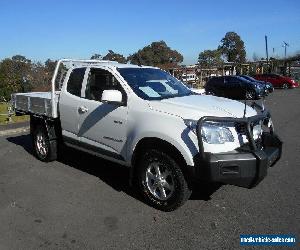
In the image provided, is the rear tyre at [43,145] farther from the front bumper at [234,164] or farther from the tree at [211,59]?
the tree at [211,59]

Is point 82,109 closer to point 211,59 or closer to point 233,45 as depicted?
point 211,59

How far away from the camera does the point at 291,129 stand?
10609 mm

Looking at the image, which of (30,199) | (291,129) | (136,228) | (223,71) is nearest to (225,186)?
(136,228)

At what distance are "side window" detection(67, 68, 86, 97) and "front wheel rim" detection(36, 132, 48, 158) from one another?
1418 mm

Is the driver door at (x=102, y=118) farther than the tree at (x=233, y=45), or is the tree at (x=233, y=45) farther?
the tree at (x=233, y=45)

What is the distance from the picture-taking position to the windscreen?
545 centimetres

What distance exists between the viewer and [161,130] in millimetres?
4703

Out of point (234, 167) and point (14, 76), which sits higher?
point (14, 76)

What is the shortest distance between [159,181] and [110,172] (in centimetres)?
200

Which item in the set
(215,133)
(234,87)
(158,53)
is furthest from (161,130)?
(158,53)

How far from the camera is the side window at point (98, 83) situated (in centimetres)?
581

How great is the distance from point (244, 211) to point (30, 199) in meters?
3.01

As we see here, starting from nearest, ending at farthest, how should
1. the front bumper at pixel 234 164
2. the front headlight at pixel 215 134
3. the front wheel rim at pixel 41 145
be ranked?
the front bumper at pixel 234 164, the front headlight at pixel 215 134, the front wheel rim at pixel 41 145

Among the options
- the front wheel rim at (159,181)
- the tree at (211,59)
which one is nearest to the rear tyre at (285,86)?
the tree at (211,59)
